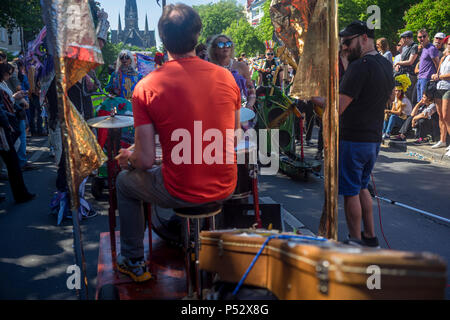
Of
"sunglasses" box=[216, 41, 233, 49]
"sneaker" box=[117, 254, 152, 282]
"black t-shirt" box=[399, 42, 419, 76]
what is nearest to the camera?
"sneaker" box=[117, 254, 152, 282]

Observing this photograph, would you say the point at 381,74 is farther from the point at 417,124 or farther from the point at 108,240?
the point at 417,124

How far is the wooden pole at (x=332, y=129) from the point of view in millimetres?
2535

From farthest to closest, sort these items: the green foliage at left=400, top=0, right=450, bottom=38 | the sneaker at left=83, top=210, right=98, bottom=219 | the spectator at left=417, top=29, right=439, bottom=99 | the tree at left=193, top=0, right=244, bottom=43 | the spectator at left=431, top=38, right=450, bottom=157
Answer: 1. the tree at left=193, top=0, right=244, bottom=43
2. the green foliage at left=400, top=0, right=450, bottom=38
3. the spectator at left=417, top=29, right=439, bottom=99
4. the spectator at left=431, top=38, right=450, bottom=157
5. the sneaker at left=83, top=210, right=98, bottom=219

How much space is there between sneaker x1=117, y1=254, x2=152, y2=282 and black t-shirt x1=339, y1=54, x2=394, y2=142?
2.10m

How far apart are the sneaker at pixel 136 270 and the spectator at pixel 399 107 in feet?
30.8

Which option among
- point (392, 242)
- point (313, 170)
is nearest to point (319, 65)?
point (392, 242)

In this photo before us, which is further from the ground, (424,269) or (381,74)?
(381,74)

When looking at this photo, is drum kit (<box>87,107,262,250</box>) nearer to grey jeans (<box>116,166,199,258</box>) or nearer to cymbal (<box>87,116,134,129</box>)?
cymbal (<box>87,116,134,129</box>)

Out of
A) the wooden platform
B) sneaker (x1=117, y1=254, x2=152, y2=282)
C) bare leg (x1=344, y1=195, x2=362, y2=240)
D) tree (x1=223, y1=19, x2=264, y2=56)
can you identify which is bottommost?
the wooden platform

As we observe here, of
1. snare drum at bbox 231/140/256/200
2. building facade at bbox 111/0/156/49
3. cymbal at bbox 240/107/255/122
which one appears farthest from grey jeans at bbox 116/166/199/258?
building facade at bbox 111/0/156/49

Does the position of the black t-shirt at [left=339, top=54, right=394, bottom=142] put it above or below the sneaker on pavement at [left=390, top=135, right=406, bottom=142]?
above

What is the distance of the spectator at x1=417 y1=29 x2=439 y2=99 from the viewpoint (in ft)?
33.8

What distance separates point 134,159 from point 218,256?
2.81ft

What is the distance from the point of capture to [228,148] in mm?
2592
